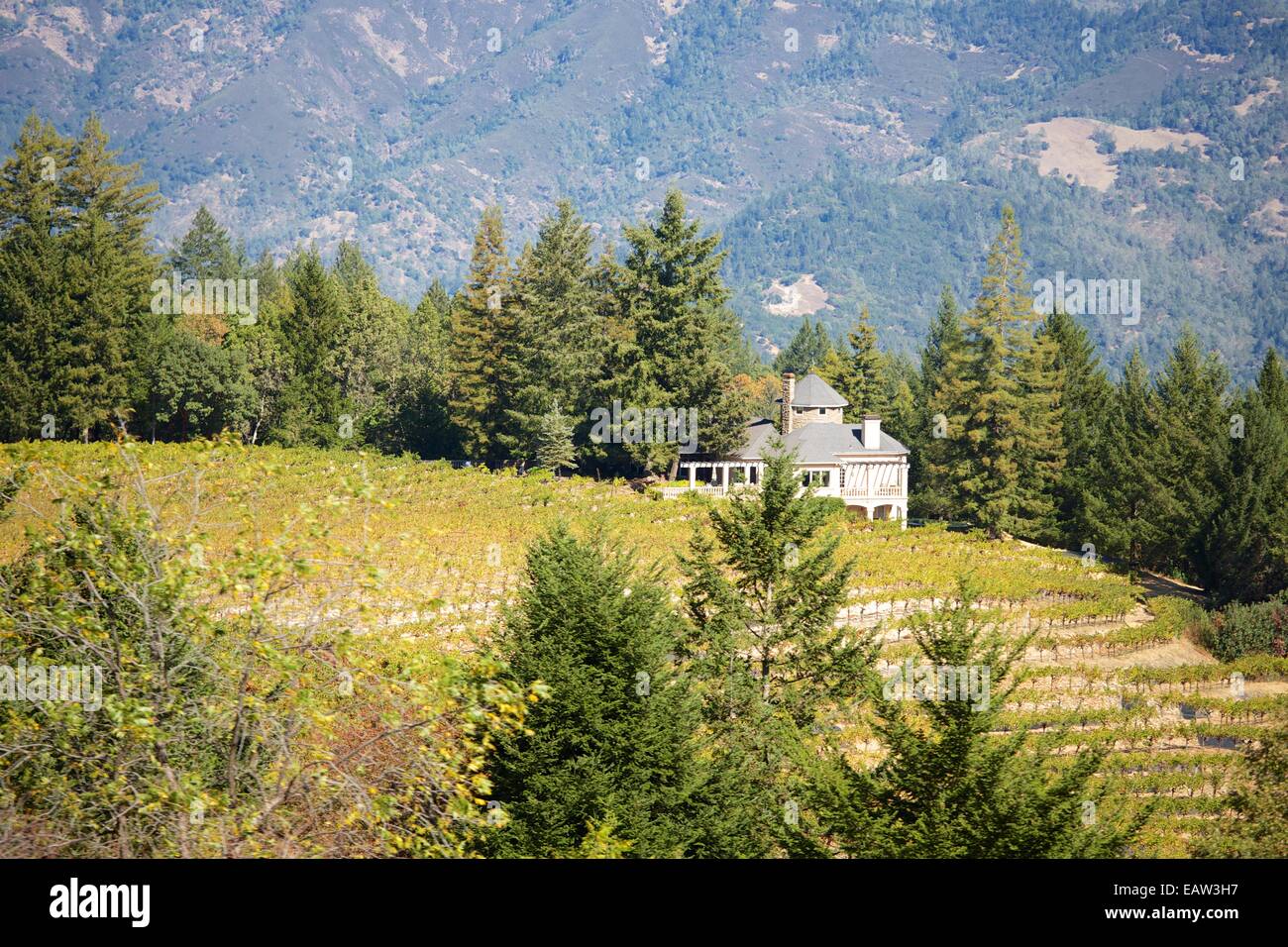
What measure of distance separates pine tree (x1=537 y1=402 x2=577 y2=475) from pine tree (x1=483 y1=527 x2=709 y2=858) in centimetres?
3403

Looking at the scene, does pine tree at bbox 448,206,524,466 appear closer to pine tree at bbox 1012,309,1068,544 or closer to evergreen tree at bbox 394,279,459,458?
evergreen tree at bbox 394,279,459,458

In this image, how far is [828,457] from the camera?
5547 centimetres

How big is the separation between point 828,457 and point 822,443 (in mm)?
883

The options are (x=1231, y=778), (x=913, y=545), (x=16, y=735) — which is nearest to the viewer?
(x=16, y=735)

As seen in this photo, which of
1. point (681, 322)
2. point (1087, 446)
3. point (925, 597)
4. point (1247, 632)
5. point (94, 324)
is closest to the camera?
point (925, 597)

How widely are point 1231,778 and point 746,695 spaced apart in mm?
11491

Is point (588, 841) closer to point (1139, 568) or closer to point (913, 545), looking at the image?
point (913, 545)

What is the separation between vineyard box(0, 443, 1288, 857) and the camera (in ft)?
87.7

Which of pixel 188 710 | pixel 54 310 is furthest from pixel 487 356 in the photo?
pixel 188 710

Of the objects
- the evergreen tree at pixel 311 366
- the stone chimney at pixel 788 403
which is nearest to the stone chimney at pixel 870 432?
the stone chimney at pixel 788 403

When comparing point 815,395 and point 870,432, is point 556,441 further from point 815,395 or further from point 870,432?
point 870,432

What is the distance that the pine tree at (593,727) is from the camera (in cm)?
1639
